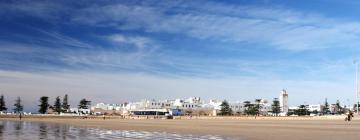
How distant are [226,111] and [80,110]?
215 feet

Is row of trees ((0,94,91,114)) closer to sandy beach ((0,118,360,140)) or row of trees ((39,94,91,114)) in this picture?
row of trees ((39,94,91,114))

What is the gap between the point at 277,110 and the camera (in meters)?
180

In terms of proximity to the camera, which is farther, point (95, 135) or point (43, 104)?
point (43, 104)

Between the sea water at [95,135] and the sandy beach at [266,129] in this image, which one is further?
the sandy beach at [266,129]

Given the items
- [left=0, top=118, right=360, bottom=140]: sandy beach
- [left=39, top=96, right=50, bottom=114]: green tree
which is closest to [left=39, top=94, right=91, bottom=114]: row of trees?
[left=39, top=96, right=50, bottom=114]: green tree

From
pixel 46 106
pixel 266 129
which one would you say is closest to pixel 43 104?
pixel 46 106

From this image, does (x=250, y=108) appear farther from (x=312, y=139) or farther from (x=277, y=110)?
(x=312, y=139)

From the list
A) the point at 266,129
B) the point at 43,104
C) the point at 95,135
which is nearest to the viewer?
the point at 95,135

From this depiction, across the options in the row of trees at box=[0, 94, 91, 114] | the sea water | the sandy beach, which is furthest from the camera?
the row of trees at box=[0, 94, 91, 114]

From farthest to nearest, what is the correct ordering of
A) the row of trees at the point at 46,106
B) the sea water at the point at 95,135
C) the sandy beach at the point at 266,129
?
the row of trees at the point at 46,106
the sandy beach at the point at 266,129
the sea water at the point at 95,135

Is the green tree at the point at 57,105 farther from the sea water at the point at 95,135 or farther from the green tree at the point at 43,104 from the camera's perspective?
the sea water at the point at 95,135

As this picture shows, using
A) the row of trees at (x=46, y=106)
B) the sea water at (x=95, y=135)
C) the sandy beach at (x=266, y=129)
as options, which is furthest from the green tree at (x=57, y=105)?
the sea water at (x=95, y=135)

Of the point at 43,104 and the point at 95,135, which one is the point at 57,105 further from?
the point at 95,135

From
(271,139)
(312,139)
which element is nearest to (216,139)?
(271,139)
